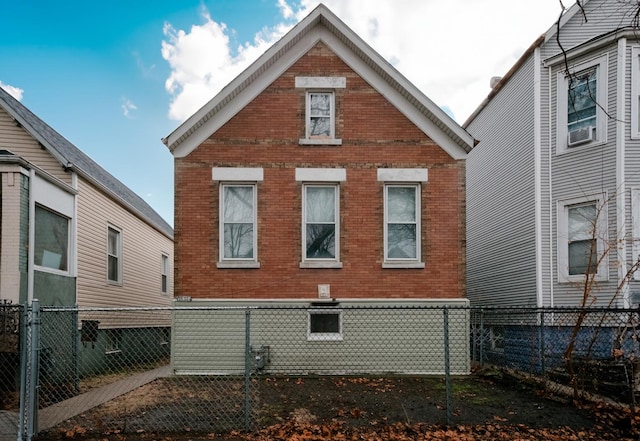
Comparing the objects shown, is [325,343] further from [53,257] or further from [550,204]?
[550,204]

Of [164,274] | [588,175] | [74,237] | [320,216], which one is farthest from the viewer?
[164,274]

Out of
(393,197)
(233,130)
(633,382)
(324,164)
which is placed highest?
(233,130)

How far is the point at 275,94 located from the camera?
1191cm

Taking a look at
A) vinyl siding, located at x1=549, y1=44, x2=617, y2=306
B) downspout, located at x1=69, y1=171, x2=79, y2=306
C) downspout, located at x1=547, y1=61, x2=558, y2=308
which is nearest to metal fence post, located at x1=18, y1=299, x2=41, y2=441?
downspout, located at x1=69, y1=171, x2=79, y2=306

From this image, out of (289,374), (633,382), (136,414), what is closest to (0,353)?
(136,414)

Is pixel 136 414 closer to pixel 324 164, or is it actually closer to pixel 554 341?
pixel 324 164

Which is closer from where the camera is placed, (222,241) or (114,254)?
(222,241)

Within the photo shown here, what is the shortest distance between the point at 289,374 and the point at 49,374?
4916mm

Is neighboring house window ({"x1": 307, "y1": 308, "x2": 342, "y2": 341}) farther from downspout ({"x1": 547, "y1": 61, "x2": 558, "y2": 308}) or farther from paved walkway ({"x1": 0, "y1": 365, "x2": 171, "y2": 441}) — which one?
downspout ({"x1": 547, "y1": 61, "x2": 558, "y2": 308})

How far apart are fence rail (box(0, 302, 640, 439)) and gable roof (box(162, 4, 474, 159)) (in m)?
4.02

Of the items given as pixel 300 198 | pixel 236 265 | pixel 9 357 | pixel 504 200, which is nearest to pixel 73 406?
pixel 9 357

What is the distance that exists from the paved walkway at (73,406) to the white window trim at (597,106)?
11.6 m

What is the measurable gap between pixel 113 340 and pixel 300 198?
24.1ft

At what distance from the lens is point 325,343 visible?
37.2ft
